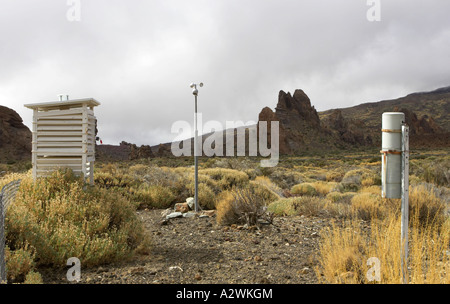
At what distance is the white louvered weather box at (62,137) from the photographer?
777 cm

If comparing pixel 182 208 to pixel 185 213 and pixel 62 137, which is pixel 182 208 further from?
pixel 62 137

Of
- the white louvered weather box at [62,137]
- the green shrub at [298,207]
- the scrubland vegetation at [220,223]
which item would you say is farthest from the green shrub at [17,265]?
the green shrub at [298,207]

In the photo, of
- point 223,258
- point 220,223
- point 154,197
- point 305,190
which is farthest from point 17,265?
point 305,190

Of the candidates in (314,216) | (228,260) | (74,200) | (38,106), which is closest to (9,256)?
(74,200)

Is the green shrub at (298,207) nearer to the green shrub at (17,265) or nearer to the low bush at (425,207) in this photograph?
the low bush at (425,207)

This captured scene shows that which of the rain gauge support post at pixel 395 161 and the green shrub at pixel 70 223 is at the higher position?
the rain gauge support post at pixel 395 161

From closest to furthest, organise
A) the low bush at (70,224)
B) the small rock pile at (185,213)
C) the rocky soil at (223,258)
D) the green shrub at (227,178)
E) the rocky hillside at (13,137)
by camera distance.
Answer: the rocky soil at (223,258)
the low bush at (70,224)
the small rock pile at (185,213)
the green shrub at (227,178)
the rocky hillside at (13,137)

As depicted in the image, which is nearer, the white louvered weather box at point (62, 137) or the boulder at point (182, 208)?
the white louvered weather box at point (62, 137)

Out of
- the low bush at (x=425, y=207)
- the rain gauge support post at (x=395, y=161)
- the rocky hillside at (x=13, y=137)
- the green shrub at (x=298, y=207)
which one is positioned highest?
the rocky hillside at (x=13, y=137)

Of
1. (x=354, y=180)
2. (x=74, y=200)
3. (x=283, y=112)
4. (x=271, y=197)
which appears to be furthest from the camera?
(x=283, y=112)

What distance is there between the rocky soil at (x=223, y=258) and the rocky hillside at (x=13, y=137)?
63676 mm

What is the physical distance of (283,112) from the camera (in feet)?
330
